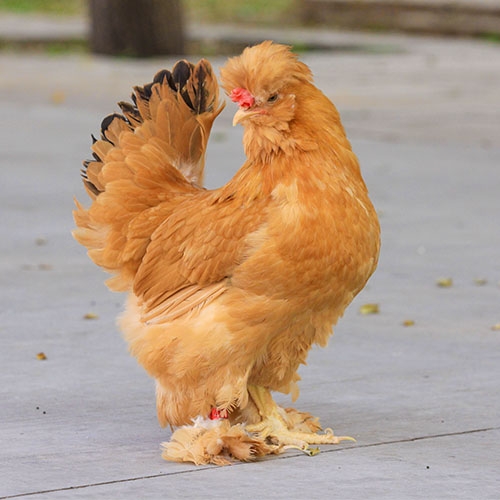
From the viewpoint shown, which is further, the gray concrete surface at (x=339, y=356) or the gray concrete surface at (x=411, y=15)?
the gray concrete surface at (x=411, y=15)

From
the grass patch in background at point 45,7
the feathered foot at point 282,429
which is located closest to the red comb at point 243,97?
the feathered foot at point 282,429

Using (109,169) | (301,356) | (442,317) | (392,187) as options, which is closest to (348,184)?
(301,356)

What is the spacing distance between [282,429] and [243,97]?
4.20 ft

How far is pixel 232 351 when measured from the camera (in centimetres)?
443

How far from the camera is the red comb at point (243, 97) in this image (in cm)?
436

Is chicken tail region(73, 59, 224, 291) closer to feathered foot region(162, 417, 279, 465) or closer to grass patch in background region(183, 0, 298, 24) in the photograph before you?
feathered foot region(162, 417, 279, 465)

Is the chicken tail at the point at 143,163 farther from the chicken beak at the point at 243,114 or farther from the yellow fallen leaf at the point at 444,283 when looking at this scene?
the yellow fallen leaf at the point at 444,283

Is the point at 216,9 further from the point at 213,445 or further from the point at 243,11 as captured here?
the point at 213,445

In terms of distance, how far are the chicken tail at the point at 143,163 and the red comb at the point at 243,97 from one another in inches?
26.0

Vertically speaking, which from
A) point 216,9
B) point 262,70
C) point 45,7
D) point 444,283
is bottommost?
point 45,7

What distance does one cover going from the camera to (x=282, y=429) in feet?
15.7

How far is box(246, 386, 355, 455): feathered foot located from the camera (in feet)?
15.6

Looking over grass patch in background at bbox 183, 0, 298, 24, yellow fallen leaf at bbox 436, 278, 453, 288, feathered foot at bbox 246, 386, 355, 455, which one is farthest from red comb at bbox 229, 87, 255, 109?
grass patch in background at bbox 183, 0, 298, 24

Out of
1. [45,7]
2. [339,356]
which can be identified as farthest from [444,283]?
[45,7]
